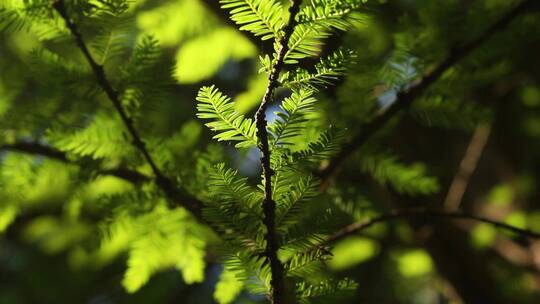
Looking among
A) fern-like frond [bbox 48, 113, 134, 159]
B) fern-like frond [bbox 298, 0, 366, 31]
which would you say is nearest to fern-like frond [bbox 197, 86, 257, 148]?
fern-like frond [bbox 298, 0, 366, 31]

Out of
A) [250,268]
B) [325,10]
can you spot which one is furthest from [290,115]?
[250,268]

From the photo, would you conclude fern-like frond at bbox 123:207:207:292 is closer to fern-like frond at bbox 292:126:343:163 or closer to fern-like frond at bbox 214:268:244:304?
fern-like frond at bbox 214:268:244:304

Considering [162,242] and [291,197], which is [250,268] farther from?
[162,242]

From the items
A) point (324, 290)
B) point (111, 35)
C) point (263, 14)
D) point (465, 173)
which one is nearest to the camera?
point (263, 14)

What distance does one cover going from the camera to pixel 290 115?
68 centimetres

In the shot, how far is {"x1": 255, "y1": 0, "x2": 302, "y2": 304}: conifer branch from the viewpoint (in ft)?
1.98

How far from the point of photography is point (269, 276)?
784mm

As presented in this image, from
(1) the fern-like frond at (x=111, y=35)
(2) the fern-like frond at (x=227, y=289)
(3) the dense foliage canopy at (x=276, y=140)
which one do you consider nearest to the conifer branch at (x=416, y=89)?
(3) the dense foliage canopy at (x=276, y=140)

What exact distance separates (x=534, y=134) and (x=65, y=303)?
94.9 inches

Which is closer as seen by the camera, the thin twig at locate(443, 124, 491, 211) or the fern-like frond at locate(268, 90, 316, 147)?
the fern-like frond at locate(268, 90, 316, 147)

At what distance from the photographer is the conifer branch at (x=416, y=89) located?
1005mm

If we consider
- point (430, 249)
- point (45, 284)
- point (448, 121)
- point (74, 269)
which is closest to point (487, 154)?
point (430, 249)

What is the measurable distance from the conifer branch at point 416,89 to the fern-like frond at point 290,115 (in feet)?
1.38

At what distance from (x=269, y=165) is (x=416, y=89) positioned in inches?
20.8
